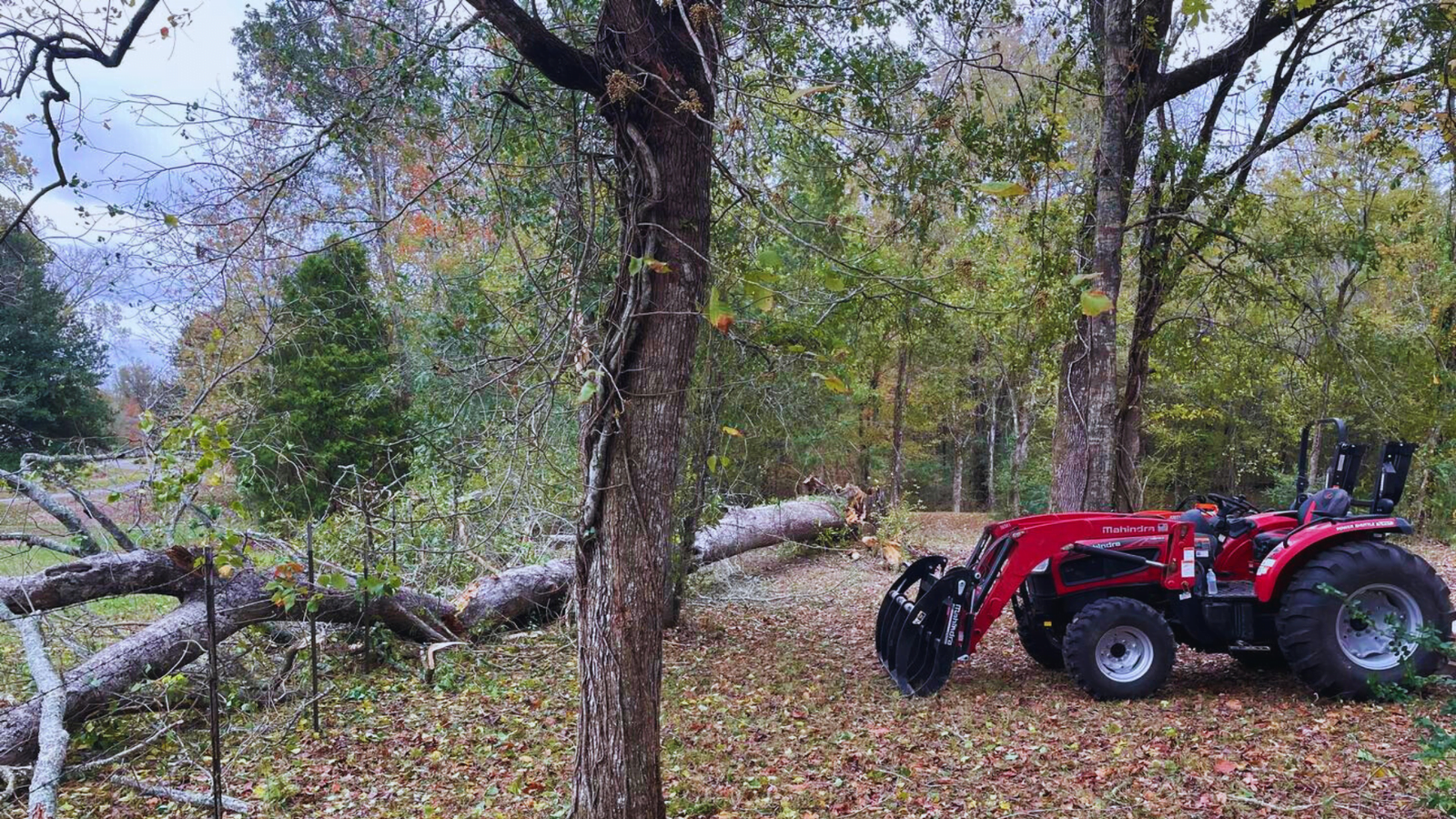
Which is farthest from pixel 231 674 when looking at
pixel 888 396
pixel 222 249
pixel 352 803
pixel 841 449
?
pixel 888 396

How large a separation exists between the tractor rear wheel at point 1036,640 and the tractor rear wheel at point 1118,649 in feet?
1.87

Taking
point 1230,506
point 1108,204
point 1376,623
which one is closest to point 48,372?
point 1108,204

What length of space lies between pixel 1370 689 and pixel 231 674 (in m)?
7.57

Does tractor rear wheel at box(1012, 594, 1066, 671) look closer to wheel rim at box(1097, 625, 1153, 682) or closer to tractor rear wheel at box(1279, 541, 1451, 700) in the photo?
wheel rim at box(1097, 625, 1153, 682)

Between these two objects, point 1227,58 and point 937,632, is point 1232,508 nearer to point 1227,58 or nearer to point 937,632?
point 937,632

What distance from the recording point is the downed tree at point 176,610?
4883 millimetres

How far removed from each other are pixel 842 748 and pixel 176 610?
4.98 metres

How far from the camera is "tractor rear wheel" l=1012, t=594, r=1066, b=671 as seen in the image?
580 cm

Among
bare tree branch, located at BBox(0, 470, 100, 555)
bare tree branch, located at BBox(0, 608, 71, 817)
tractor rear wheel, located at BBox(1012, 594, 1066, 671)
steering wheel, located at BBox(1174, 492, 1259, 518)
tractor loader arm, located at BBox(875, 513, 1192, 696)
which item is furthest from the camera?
tractor rear wheel, located at BBox(1012, 594, 1066, 671)

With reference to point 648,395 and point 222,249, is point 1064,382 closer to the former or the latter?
point 648,395

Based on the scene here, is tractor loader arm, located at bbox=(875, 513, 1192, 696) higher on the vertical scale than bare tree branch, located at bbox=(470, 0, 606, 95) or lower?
lower

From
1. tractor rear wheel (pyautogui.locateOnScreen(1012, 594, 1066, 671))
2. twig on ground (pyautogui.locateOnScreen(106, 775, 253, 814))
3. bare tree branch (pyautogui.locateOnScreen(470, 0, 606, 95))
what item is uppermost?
bare tree branch (pyautogui.locateOnScreen(470, 0, 606, 95))

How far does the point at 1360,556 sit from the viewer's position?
193 inches

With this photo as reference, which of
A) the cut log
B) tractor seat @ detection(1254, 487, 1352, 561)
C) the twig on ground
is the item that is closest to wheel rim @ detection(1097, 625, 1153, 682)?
tractor seat @ detection(1254, 487, 1352, 561)
